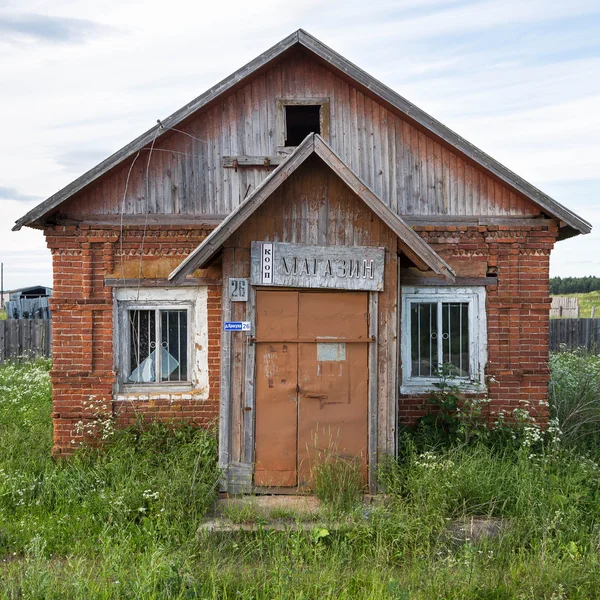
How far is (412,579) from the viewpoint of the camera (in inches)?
207

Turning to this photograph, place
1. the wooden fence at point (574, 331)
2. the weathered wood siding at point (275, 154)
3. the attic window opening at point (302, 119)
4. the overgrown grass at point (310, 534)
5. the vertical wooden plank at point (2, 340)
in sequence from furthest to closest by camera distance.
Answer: the wooden fence at point (574, 331), the vertical wooden plank at point (2, 340), the attic window opening at point (302, 119), the weathered wood siding at point (275, 154), the overgrown grass at point (310, 534)

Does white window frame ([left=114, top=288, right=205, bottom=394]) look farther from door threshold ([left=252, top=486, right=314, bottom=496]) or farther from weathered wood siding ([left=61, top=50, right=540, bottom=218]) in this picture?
door threshold ([left=252, top=486, right=314, bottom=496])

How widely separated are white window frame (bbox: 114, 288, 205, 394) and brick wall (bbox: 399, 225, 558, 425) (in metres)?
3.13

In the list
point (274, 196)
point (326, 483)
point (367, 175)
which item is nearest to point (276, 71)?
point (367, 175)

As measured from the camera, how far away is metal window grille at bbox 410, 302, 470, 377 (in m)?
9.25

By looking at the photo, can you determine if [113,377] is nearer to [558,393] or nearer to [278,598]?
[278,598]

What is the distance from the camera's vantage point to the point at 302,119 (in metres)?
9.88

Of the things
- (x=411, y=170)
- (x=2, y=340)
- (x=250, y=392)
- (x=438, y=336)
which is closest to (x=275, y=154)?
(x=411, y=170)

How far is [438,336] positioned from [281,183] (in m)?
3.69

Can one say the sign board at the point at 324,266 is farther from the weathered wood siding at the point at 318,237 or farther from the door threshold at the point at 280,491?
the door threshold at the point at 280,491

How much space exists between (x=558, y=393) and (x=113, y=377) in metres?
6.76

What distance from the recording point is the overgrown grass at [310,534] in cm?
511

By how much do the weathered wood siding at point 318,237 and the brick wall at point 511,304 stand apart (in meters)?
1.83

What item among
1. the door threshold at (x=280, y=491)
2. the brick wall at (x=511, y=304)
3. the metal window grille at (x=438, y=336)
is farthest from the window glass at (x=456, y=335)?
the door threshold at (x=280, y=491)
